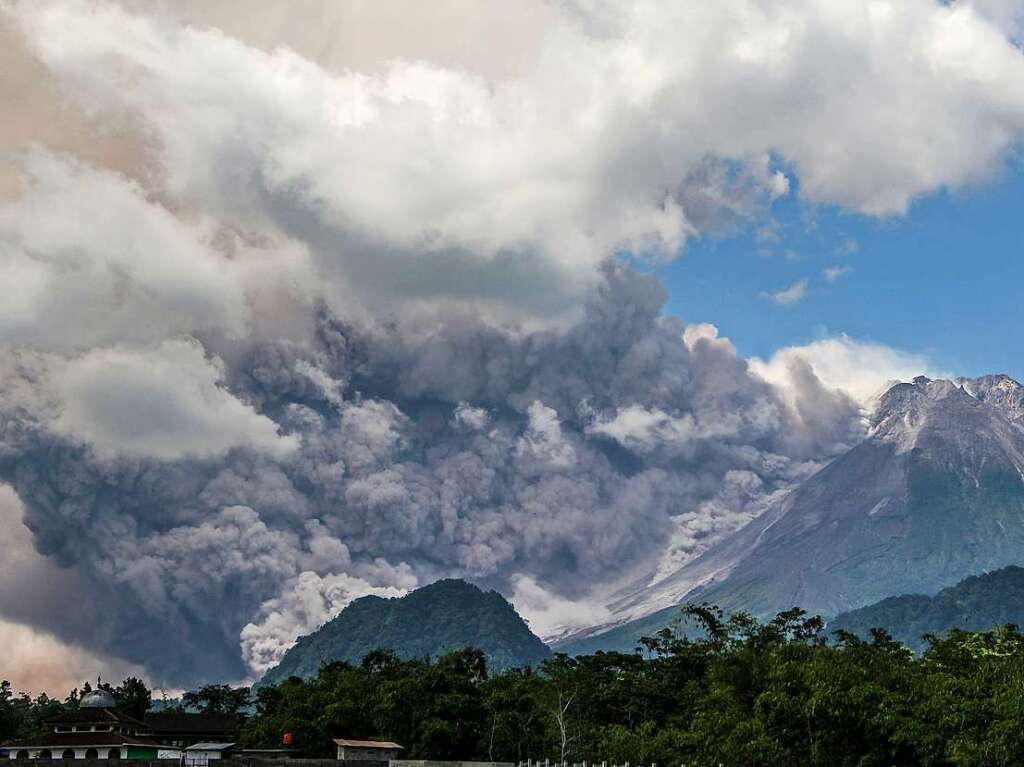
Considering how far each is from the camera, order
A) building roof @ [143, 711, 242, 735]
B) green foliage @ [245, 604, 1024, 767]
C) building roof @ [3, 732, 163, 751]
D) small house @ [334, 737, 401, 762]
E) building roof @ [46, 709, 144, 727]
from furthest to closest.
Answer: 1. building roof @ [143, 711, 242, 735]
2. building roof @ [46, 709, 144, 727]
3. building roof @ [3, 732, 163, 751]
4. small house @ [334, 737, 401, 762]
5. green foliage @ [245, 604, 1024, 767]

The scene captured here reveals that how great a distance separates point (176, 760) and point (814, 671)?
5398 cm

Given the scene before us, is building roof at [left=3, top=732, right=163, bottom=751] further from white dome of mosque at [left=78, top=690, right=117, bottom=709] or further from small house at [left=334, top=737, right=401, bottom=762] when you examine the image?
white dome of mosque at [left=78, top=690, right=117, bottom=709]

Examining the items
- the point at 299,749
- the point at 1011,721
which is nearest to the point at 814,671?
the point at 1011,721

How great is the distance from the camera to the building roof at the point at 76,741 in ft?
372

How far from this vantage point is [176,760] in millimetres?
95500

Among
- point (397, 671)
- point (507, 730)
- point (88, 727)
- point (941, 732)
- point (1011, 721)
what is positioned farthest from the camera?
point (397, 671)

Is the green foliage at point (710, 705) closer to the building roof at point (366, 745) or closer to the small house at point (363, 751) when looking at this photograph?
the building roof at point (366, 745)

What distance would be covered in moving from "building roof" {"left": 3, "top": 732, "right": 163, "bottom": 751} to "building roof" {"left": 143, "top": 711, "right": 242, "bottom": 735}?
1919 centimetres

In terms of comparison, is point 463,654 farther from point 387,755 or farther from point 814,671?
point 814,671

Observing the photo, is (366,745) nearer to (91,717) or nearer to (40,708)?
(91,717)

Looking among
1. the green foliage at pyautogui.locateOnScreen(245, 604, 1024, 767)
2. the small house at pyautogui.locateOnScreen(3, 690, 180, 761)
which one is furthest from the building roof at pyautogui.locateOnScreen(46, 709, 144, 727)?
the green foliage at pyautogui.locateOnScreen(245, 604, 1024, 767)

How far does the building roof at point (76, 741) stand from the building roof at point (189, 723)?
1919 cm

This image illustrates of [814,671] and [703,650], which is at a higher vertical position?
[703,650]

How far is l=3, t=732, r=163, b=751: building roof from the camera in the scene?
11350cm
